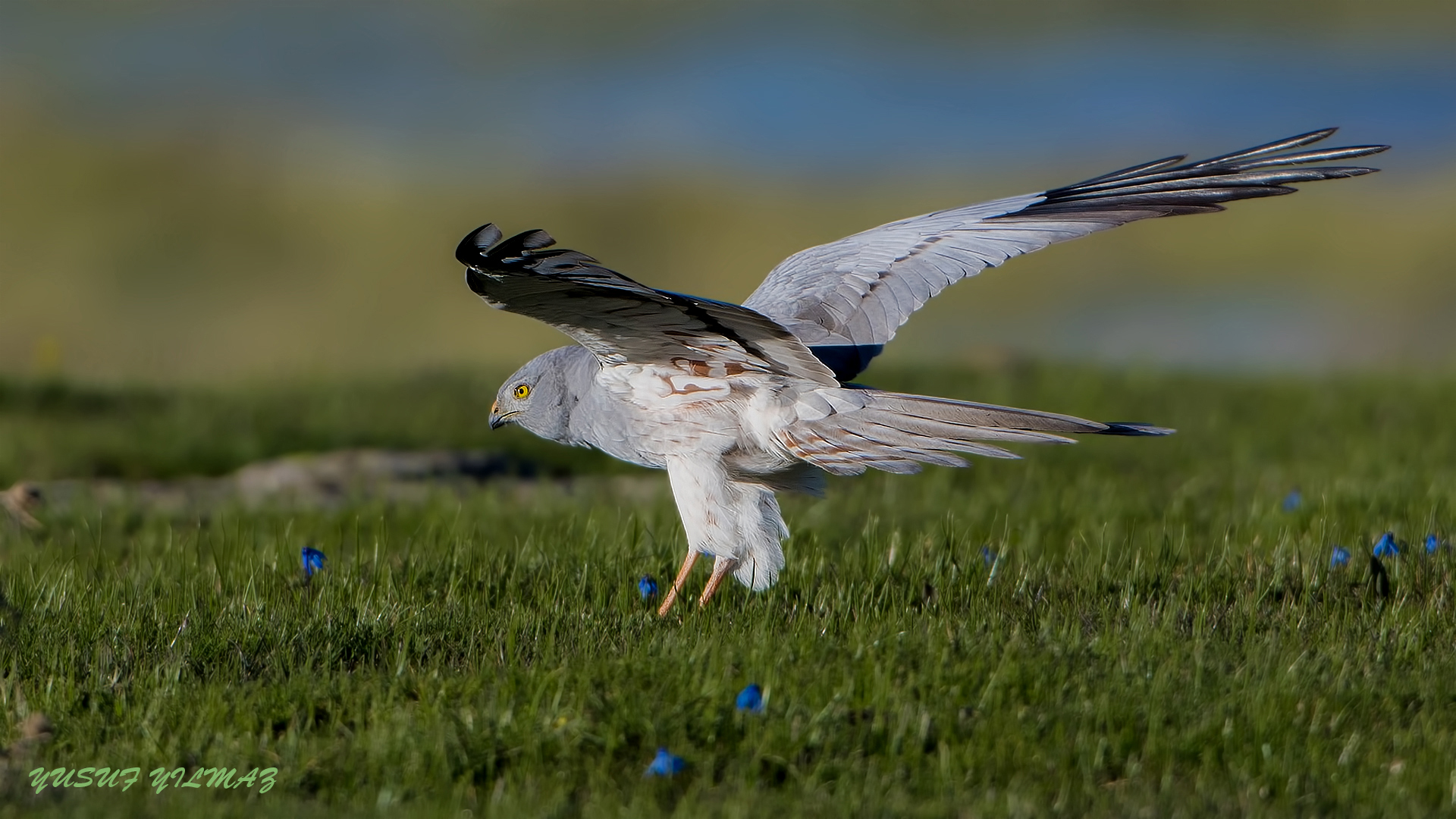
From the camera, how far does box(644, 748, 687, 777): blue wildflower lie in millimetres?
3330

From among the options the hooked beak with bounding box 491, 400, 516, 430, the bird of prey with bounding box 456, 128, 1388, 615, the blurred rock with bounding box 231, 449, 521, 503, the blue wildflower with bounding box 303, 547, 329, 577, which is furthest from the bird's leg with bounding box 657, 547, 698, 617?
the blurred rock with bounding box 231, 449, 521, 503

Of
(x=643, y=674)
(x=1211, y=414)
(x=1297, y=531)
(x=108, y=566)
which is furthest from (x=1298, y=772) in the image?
(x=1211, y=414)

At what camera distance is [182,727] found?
3.64 m

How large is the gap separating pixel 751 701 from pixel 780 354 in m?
1.72

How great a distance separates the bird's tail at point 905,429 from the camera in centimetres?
432

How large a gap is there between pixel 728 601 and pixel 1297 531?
3.03 m

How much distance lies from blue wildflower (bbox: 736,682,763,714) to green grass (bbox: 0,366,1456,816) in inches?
1.7

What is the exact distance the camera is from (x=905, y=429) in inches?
184

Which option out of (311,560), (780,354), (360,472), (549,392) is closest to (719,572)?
(780,354)

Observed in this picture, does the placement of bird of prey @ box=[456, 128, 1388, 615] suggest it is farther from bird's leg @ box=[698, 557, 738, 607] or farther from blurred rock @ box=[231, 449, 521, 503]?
blurred rock @ box=[231, 449, 521, 503]

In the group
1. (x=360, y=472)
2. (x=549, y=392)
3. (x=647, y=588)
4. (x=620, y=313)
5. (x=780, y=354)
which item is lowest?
(x=360, y=472)

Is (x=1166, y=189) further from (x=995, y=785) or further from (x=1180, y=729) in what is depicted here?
(x=995, y=785)

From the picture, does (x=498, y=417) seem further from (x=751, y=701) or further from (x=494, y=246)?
(x=751, y=701)

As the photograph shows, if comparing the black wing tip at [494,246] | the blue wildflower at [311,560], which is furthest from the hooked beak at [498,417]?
the black wing tip at [494,246]
